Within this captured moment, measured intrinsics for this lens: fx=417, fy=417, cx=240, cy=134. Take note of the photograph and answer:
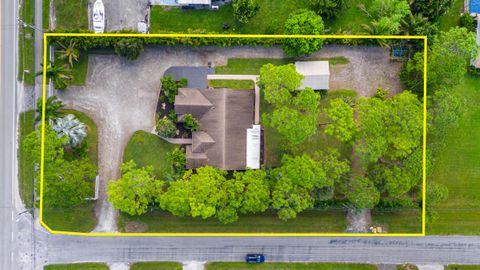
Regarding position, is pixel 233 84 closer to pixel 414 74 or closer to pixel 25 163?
pixel 414 74

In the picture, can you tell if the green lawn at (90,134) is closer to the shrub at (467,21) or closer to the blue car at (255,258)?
the blue car at (255,258)

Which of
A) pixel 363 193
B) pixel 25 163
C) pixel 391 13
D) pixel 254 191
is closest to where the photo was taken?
pixel 254 191

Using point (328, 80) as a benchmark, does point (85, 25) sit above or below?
above

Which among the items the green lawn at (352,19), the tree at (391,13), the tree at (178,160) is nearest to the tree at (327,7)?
the green lawn at (352,19)

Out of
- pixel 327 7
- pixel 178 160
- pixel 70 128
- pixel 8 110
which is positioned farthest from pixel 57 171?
pixel 327 7

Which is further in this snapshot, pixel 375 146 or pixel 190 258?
pixel 190 258

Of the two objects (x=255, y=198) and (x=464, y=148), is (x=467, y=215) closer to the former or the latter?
(x=464, y=148)

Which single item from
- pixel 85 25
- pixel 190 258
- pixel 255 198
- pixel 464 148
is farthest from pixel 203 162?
pixel 464 148
